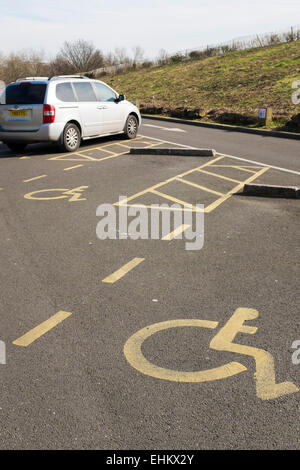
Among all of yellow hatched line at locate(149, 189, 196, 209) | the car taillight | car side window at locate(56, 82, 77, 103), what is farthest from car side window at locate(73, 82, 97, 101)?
yellow hatched line at locate(149, 189, 196, 209)

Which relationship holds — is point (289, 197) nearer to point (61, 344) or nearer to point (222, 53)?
point (61, 344)

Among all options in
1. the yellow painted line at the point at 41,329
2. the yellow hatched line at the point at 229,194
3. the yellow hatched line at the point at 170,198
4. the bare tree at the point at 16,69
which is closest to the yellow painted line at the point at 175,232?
the yellow hatched line at the point at 229,194

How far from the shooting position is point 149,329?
380 centimetres

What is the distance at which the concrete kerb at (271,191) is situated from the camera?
7754 millimetres

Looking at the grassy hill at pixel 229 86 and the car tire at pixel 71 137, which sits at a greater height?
the grassy hill at pixel 229 86

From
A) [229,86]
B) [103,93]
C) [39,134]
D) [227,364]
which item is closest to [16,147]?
[39,134]

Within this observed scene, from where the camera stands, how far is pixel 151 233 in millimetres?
6254

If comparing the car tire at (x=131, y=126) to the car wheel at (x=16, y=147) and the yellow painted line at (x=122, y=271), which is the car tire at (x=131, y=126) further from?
the yellow painted line at (x=122, y=271)

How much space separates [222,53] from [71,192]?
41.9 m

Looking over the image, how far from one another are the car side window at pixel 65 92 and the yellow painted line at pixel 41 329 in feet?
30.1

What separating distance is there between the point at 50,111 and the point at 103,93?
2567 millimetres

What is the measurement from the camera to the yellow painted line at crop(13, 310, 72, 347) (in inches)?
144
